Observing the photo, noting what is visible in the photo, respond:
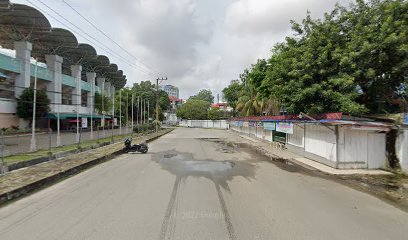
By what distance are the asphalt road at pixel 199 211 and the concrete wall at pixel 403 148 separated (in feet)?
14.1

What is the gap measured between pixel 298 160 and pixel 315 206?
870 cm

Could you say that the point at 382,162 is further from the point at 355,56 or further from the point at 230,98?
the point at 230,98

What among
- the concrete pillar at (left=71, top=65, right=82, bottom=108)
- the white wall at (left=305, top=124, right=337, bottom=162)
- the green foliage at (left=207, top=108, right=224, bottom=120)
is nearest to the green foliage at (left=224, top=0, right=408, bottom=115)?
the white wall at (left=305, top=124, right=337, bottom=162)

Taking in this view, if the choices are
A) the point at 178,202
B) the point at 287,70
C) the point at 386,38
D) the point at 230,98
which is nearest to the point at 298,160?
the point at 287,70

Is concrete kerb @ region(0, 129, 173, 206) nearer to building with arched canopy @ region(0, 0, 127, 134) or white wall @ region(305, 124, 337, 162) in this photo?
white wall @ region(305, 124, 337, 162)

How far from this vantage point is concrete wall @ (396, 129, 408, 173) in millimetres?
10859

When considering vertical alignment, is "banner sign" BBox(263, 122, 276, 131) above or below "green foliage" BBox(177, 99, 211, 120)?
below

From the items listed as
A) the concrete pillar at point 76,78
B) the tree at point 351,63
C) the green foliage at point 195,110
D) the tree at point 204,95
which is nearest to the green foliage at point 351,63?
the tree at point 351,63

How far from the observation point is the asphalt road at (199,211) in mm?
4598

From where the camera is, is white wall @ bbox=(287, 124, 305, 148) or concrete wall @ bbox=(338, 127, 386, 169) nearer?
concrete wall @ bbox=(338, 127, 386, 169)

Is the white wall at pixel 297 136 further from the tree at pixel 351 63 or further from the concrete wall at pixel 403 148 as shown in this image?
the concrete wall at pixel 403 148

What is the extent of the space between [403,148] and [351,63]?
4642 millimetres

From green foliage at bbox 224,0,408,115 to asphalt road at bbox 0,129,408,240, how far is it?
6184 millimetres

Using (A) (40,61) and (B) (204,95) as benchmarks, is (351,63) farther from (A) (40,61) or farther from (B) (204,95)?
(B) (204,95)
